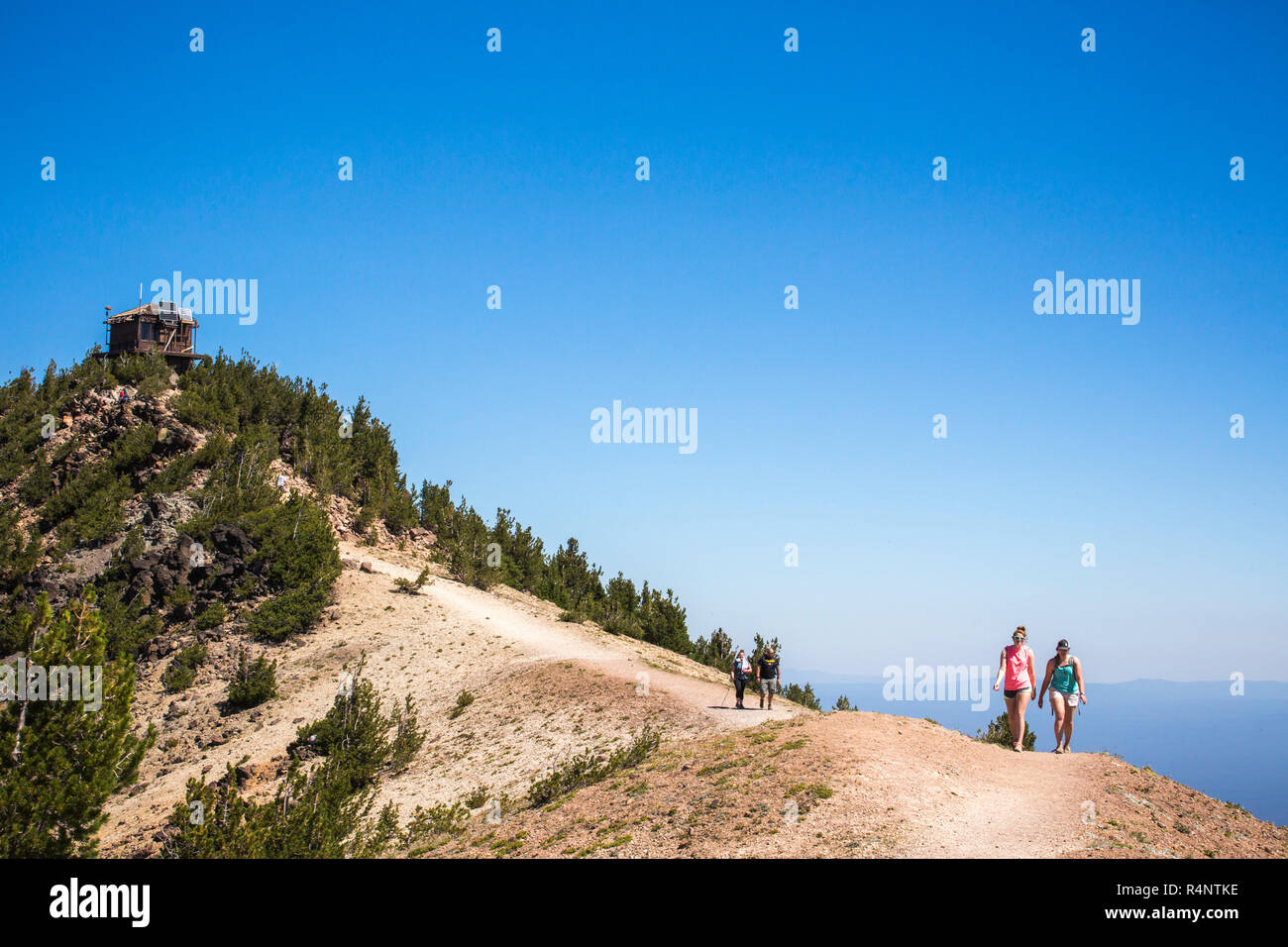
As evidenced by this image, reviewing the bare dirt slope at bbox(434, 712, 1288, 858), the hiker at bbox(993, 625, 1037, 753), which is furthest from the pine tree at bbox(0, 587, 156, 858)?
the hiker at bbox(993, 625, 1037, 753)

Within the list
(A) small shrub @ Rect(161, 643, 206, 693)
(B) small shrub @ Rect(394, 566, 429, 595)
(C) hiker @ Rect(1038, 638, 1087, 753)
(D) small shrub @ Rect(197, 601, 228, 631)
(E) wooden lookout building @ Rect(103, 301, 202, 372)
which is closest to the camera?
(C) hiker @ Rect(1038, 638, 1087, 753)

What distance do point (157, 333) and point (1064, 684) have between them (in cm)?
5214

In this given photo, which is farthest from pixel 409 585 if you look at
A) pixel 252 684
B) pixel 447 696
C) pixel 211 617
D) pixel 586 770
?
pixel 586 770

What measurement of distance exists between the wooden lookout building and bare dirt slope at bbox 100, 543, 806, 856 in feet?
77.6

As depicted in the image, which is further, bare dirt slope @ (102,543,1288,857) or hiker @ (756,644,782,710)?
hiker @ (756,644,782,710)

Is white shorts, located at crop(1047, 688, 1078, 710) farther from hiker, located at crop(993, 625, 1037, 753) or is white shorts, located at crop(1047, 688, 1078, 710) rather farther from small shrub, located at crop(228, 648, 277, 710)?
small shrub, located at crop(228, 648, 277, 710)

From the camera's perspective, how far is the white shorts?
13.8 metres

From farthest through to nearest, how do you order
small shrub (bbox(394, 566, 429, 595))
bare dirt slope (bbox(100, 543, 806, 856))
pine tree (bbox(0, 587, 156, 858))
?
small shrub (bbox(394, 566, 429, 595)) < bare dirt slope (bbox(100, 543, 806, 856)) < pine tree (bbox(0, 587, 156, 858))

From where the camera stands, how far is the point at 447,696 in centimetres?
2470
